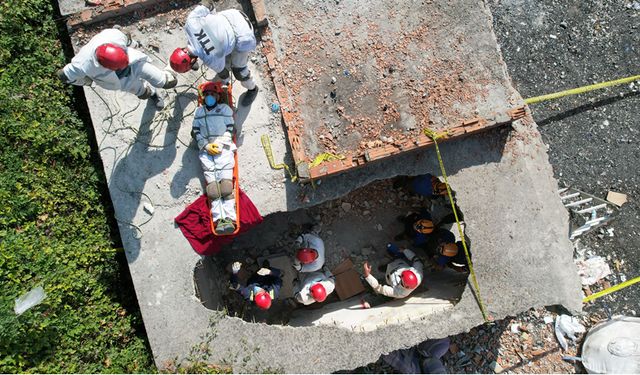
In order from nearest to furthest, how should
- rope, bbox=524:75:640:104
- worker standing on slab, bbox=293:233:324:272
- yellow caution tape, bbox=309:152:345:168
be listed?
yellow caution tape, bbox=309:152:345:168, worker standing on slab, bbox=293:233:324:272, rope, bbox=524:75:640:104

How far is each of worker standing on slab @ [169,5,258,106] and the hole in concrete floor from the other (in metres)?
2.75

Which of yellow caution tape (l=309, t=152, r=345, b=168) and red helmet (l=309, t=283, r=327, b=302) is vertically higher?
yellow caution tape (l=309, t=152, r=345, b=168)

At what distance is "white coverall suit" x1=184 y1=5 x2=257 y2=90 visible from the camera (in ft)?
16.8

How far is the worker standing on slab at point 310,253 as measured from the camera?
6.28 meters

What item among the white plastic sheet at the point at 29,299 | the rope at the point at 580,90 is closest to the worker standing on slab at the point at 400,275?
the rope at the point at 580,90

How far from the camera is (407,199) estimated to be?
24.3ft

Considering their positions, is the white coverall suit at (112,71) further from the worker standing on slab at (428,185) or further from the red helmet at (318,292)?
the worker standing on slab at (428,185)

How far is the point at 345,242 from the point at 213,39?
12.0 feet

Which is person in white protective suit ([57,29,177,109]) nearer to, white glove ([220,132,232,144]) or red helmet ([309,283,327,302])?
white glove ([220,132,232,144])

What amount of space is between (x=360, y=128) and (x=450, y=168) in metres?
1.26

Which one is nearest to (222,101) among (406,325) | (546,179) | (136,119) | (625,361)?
(136,119)

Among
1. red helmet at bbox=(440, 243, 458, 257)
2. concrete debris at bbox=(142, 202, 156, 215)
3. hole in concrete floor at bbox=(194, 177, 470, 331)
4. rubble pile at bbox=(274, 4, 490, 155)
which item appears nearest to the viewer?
concrete debris at bbox=(142, 202, 156, 215)

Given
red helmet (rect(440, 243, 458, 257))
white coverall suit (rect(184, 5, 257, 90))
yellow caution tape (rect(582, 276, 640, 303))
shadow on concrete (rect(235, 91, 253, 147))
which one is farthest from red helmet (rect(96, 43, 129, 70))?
yellow caution tape (rect(582, 276, 640, 303))

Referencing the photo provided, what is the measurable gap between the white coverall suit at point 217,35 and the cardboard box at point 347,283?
355 centimetres
